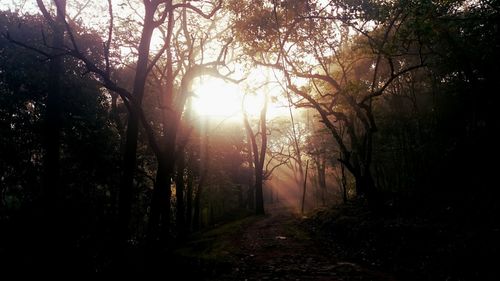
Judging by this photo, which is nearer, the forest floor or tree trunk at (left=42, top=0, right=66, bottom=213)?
the forest floor

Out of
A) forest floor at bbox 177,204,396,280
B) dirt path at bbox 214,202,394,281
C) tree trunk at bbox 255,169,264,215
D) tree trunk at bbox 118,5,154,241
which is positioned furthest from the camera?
tree trunk at bbox 255,169,264,215

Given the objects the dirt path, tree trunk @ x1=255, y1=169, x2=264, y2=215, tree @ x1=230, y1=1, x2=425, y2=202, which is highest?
tree @ x1=230, y1=1, x2=425, y2=202

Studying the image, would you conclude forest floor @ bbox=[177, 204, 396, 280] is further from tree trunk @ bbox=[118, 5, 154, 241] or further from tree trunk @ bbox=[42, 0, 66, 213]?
tree trunk @ bbox=[42, 0, 66, 213]

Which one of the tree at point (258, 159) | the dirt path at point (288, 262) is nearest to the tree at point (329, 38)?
the dirt path at point (288, 262)

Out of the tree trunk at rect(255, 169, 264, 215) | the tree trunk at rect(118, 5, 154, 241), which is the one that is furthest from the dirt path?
the tree trunk at rect(255, 169, 264, 215)

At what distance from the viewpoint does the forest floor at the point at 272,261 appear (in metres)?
10.3

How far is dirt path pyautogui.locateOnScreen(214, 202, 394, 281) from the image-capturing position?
10133 millimetres

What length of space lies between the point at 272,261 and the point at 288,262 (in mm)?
574

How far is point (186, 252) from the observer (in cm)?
1587

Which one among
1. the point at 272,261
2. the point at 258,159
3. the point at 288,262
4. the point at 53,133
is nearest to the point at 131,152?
the point at 272,261

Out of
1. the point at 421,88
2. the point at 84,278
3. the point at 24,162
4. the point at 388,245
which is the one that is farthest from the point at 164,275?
the point at 421,88

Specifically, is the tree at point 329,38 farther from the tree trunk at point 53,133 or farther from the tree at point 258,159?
the tree at point 258,159

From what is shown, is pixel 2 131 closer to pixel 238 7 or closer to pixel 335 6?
pixel 238 7

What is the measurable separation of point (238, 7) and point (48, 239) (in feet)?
39.3
